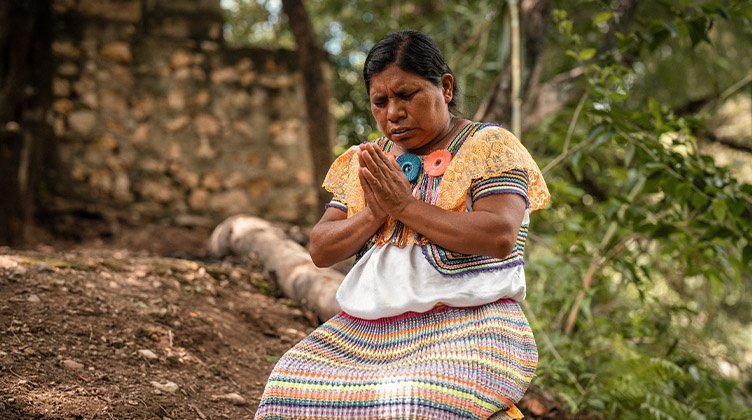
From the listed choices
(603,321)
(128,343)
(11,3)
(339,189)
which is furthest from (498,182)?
(11,3)

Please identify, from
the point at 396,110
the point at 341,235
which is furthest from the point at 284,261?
the point at 396,110

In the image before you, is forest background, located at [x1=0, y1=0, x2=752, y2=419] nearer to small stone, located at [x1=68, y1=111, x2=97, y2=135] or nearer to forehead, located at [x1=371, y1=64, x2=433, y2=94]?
forehead, located at [x1=371, y1=64, x2=433, y2=94]

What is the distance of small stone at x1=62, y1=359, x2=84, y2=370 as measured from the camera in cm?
281

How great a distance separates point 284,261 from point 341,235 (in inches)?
90.0

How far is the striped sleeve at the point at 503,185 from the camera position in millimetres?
2070

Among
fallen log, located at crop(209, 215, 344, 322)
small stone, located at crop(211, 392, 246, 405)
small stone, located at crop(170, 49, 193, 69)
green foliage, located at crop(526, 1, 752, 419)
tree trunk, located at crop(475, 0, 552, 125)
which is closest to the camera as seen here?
small stone, located at crop(211, 392, 246, 405)

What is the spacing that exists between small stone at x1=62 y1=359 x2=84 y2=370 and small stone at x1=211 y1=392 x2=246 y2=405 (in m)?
0.45

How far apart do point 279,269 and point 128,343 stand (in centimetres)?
140

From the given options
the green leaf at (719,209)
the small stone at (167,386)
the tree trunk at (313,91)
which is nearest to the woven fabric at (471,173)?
the small stone at (167,386)

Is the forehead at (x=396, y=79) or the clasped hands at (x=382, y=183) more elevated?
the forehead at (x=396, y=79)

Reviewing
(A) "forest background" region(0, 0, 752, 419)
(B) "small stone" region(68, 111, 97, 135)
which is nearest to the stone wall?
(B) "small stone" region(68, 111, 97, 135)

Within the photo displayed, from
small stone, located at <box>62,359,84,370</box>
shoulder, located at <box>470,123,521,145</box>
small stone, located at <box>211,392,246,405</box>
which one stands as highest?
shoulder, located at <box>470,123,521,145</box>

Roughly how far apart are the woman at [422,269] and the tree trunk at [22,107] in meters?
4.26

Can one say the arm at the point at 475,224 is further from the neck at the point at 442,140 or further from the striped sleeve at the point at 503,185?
the neck at the point at 442,140
